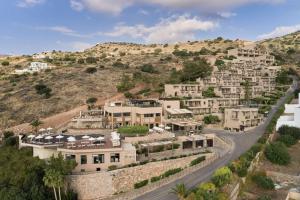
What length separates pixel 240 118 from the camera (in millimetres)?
73938

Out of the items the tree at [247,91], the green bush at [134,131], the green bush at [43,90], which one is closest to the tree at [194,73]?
the tree at [247,91]

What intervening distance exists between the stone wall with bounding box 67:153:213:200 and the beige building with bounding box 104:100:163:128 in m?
21.9

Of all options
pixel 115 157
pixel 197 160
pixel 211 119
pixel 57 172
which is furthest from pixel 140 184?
pixel 211 119

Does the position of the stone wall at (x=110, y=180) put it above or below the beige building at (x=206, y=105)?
below

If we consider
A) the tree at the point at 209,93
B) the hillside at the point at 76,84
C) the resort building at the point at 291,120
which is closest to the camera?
the resort building at the point at 291,120

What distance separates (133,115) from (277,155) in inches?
1162

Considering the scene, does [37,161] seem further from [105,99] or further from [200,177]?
[105,99]

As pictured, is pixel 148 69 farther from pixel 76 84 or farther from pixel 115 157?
pixel 115 157

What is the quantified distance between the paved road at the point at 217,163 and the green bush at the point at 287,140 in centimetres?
430

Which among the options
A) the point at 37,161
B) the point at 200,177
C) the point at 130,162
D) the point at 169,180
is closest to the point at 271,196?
the point at 200,177

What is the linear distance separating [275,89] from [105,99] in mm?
51539

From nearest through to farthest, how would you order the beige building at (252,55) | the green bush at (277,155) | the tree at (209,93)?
the green bush at (277,155)
the tree at (209,93)
the beige building at (252,55)

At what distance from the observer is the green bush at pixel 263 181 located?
47.4 meters

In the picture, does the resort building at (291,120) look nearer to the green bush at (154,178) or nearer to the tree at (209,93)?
the tree at (209,93)
